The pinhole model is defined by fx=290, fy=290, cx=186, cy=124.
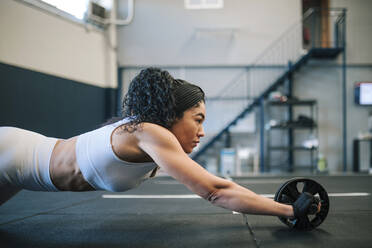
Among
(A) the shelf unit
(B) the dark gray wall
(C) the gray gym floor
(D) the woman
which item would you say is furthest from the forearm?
(A) the shelf unit

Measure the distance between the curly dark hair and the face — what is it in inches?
0.9

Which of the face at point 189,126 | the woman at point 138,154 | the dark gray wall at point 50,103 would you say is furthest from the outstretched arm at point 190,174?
the dark gray wall at point 50,103

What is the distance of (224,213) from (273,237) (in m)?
0.59

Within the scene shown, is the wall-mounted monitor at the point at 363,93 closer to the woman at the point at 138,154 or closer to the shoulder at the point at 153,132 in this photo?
the woman at the point at 138,154

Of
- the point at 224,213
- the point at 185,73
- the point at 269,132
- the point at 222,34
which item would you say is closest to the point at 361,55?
the point at 269,132

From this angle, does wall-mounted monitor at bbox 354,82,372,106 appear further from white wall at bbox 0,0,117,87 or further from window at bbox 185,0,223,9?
white wall at bbox 0,0,117,87

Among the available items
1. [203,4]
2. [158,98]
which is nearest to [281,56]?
[203,4]

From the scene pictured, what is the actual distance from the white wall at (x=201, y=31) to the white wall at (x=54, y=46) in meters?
0.88

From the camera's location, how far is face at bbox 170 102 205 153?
1.31 meters

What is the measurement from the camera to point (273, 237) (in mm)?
1374

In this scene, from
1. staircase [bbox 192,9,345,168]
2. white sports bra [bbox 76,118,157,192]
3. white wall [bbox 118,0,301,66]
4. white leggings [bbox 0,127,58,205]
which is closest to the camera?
white sports bra [bbox 76,118,157,192]

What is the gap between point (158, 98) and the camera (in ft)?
4.08

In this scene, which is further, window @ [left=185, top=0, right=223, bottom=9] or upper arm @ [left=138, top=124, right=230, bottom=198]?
window @ [left=185, top=0, right=223, bottom=9]

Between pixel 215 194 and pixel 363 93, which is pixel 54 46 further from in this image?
pixel 363 93
